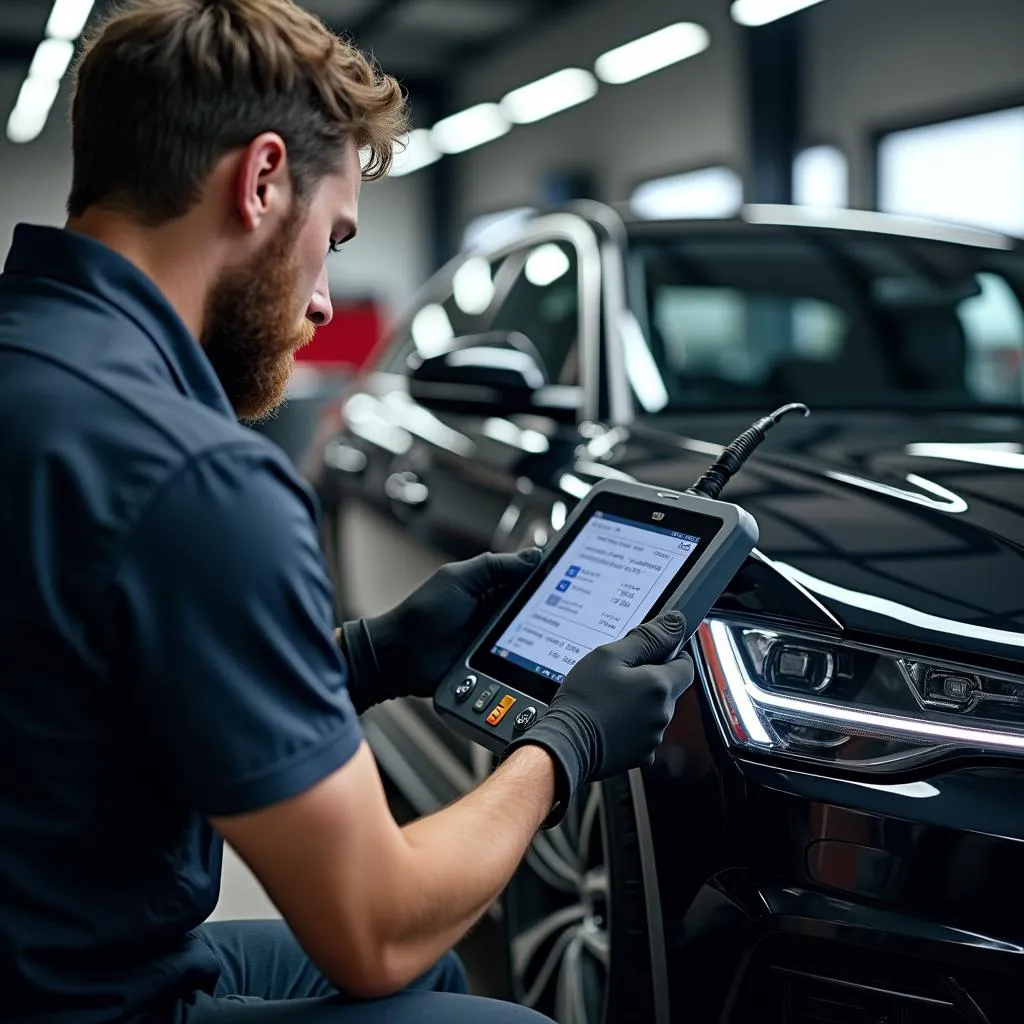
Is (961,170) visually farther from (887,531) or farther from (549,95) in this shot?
(887,531)

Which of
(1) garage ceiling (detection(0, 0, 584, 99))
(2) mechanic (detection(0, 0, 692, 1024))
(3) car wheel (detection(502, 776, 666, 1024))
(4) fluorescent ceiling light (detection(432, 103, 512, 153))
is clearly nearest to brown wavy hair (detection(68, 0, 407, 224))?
(2) mechanic (detection(0, 0, 692, 1024))

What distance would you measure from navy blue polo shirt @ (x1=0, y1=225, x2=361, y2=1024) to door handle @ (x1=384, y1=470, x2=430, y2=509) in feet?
4.78

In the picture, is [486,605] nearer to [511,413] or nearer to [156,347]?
[156,347]

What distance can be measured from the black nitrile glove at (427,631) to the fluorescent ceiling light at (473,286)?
1.59m

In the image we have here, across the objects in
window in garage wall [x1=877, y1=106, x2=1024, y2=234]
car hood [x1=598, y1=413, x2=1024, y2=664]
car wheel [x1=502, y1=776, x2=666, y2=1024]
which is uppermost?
window in garage wall [x1=877, y1=106, x2=1024, y2=234]

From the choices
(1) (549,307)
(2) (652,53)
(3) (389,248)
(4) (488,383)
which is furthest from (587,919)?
(3) (389,248)

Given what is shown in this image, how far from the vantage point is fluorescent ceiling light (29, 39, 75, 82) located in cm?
1099

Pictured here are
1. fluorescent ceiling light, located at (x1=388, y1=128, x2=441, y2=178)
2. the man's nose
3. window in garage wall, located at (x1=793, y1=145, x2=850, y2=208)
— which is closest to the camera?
the man's nose

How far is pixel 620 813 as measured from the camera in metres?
1.38

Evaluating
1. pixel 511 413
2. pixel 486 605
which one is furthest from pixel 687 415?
pixel 486 605

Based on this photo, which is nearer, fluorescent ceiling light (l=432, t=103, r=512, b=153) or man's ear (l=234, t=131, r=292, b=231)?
man's ear (l=234, t=131, r=292, b=231)

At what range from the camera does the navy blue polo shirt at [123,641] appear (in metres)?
0.82

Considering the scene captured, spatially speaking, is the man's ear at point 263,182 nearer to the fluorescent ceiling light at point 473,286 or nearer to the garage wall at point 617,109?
the fluorescent ceiling light at point 473,286

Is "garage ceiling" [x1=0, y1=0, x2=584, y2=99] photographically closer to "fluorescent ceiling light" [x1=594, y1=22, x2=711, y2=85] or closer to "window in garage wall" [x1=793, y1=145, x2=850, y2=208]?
"fluorescent ceiling light" [x1=594, y1=22, x2=711, y2=85]
